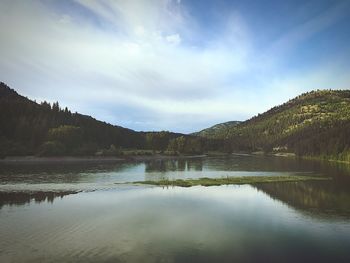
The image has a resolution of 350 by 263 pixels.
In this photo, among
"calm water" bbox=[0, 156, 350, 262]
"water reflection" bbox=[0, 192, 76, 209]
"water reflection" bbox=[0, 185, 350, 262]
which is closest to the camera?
"water reflection" bbox=[0, 185, 350, 262]

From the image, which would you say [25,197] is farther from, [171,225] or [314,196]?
[314,196]

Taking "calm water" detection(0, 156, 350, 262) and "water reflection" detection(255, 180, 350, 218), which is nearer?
"calm water" detection(0, 156, 350, 262)

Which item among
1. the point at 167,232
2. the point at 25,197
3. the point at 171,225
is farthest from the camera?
the point at 25,197

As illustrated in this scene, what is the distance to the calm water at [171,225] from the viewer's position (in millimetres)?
29375

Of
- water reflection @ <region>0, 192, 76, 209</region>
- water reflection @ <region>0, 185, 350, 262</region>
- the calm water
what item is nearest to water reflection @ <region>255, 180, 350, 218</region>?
the calm water

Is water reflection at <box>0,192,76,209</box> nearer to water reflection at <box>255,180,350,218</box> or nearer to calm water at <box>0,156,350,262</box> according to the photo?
calm water at <box>0,156,350,262</box>

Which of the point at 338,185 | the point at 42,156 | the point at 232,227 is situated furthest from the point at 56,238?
the point at 42,156

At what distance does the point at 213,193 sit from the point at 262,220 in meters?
23.4

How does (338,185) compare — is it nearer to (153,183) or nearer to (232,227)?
(153,183)

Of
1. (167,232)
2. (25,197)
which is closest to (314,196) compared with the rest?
(167,232)

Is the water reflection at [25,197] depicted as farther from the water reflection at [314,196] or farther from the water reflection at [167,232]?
the water reflection at [314,196]

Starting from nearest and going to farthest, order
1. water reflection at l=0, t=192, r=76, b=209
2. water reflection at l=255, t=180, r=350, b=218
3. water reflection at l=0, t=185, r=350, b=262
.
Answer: water reflection at l=0, t=185, r=350, b=262 → water reflection at l=255, t=180, r=350, b=218 → water reflection at l=0, t=192, r=76, b=209

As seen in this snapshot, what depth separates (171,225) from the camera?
3959 cm

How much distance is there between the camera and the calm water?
2938 cm
